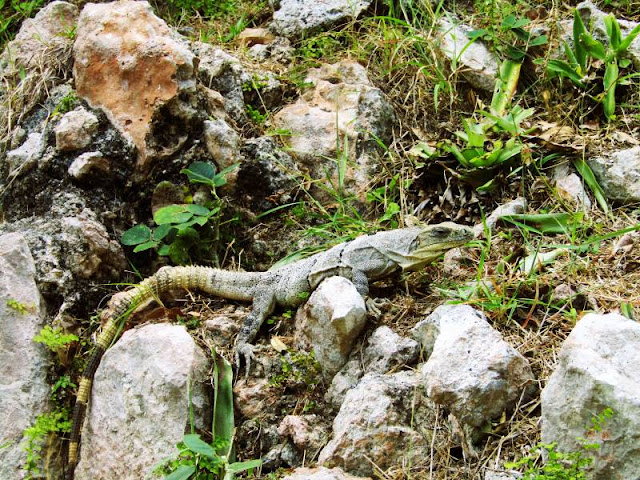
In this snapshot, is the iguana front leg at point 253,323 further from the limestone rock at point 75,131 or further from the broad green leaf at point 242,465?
the limestone rock at point 75,131

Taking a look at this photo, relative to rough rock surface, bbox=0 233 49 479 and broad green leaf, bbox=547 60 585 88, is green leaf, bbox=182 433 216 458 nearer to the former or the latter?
rough rock surface, bbox=0 233 49 479

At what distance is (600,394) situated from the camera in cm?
290

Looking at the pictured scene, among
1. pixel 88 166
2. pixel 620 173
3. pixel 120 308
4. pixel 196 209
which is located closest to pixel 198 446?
pixel 120 308

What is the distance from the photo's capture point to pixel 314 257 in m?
4.52

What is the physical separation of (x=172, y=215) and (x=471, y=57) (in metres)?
2.73

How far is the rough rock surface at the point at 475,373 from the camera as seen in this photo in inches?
130

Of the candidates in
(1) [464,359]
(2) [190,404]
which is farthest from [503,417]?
(2) [190,404]

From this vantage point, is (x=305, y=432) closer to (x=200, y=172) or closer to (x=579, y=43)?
(x=200, y=172)

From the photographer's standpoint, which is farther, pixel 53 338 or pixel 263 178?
pixel 263 178

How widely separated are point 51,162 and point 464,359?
3.14 m

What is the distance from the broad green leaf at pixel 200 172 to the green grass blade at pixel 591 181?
248cm

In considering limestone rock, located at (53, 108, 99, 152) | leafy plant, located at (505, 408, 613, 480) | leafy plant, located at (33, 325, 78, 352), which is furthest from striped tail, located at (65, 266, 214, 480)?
leafy plant, located at (505, 408, 613, 480)

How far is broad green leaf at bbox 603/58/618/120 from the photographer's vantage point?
499cm

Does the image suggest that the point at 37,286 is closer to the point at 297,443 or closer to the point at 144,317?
the point at 144,317
